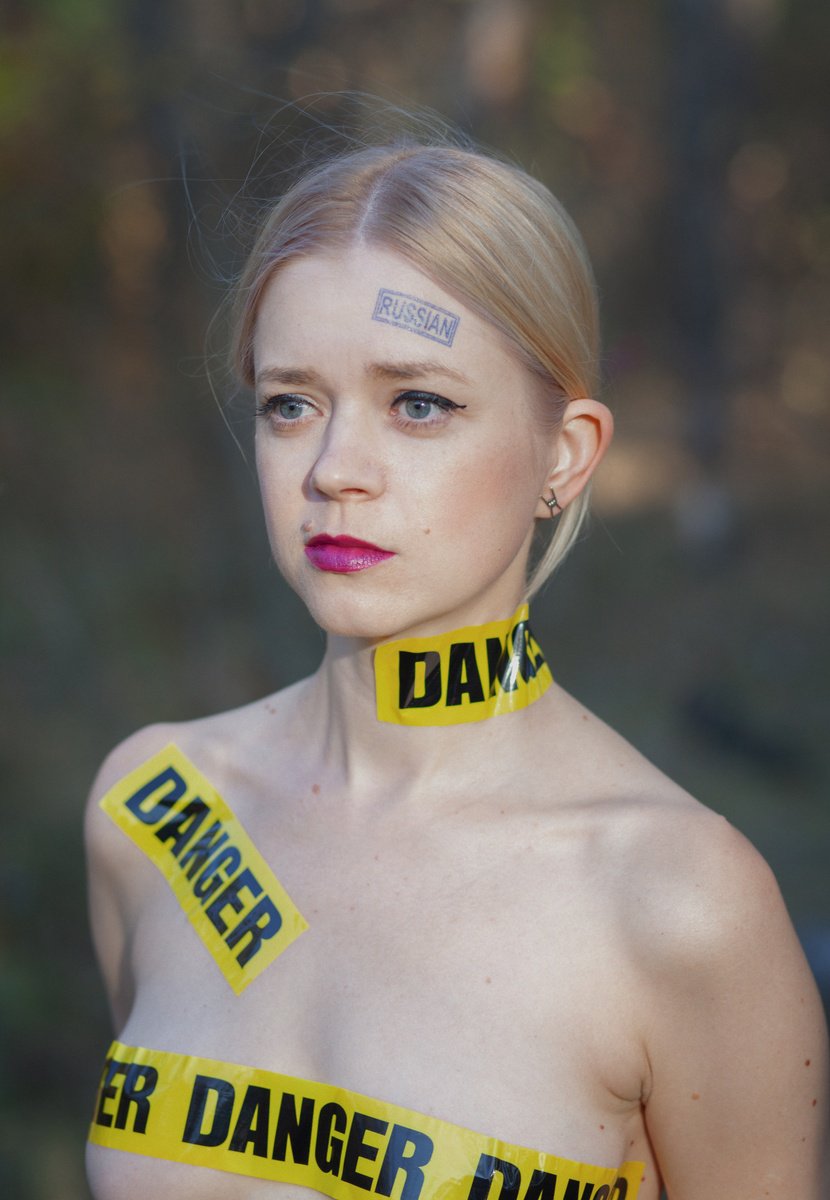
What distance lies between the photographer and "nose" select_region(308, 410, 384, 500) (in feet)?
5.82

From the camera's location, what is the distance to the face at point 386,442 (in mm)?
1788

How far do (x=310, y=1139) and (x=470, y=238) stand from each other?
129 centimetres

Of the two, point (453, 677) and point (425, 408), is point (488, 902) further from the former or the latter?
point (425, 408)

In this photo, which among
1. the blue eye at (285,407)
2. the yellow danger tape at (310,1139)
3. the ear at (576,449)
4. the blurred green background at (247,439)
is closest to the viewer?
the yellow danger tape at (310,1139)

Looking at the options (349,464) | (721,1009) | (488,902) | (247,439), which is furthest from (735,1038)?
(247,439)

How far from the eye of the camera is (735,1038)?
5.84ft

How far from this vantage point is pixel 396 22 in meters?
9.36

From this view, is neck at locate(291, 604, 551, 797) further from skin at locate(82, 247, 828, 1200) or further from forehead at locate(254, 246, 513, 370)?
forehead at locate(254, 246, 513, 370)

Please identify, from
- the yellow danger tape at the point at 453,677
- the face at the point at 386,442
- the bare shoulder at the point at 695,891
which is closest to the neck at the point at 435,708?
the yellow danger tape at the point at 453,677

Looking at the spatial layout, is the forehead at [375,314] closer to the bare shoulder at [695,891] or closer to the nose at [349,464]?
the nose at [349,464]

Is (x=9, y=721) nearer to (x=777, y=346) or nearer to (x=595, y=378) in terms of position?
(x=595, y=378)

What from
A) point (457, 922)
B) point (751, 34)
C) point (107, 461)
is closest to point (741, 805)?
point (107, 461)

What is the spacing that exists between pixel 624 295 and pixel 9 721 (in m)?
6.49

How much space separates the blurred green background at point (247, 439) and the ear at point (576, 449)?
3146 millimetres
